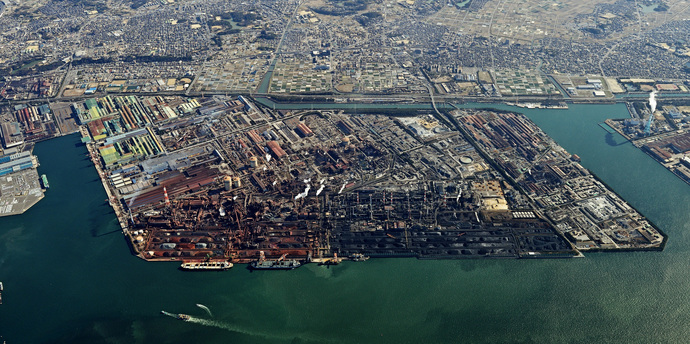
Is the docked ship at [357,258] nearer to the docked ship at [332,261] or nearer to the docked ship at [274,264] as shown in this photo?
the docked ship at [332,261]

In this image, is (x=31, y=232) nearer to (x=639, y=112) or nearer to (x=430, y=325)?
(x=430, y=325)

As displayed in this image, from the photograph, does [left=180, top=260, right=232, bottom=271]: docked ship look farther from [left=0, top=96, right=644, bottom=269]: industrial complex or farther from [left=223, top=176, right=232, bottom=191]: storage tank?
[left=223, top=176, right=232, bottom=191]: storage tank

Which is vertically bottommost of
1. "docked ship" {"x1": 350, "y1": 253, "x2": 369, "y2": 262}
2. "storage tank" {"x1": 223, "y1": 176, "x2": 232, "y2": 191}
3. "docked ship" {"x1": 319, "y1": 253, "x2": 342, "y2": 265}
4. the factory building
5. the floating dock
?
the factory building

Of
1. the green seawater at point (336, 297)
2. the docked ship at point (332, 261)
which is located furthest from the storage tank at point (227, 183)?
the docked ship at point (332, 261)

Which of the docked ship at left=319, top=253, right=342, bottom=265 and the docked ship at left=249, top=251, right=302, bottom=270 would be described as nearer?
the docked ship at left=249, top=251, right=302, bottom=270

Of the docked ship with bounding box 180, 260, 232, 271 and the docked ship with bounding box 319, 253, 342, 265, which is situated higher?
the docked ship with bounding box 319, 253, 342, 265

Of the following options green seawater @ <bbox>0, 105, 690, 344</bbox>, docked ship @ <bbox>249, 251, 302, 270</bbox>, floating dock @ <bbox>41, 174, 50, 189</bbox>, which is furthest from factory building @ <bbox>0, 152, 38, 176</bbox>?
docked ship @ <bbox>249, 251, 302, 270</bbox>

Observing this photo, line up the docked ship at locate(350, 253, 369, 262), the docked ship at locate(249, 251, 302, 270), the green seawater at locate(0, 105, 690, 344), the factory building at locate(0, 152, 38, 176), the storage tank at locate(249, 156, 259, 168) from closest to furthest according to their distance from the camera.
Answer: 1. the green seawater at locate(0, 105, 690, 344)
2. the docked ship at locate(249, 251, 302, 270)
3. the docked ship at locate(350, 253, 369, 262)
4. the factory building at locate(0, 152, 38, 176)
5. the storage tank at locate(249, 156, 259, 168)

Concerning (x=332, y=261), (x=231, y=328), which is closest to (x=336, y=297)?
(x=332, y=261)
